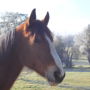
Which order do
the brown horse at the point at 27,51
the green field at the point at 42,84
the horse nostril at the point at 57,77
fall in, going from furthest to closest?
the green field at the point at 42,84
the brown horse at the point at 27,51
the horse nostril at the point at 57,77

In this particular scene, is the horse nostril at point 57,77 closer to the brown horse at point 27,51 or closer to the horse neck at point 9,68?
the brown horse at point 27,51

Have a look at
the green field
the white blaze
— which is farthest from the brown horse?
the green field

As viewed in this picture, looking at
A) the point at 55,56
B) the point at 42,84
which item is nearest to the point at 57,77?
the point at 55,56

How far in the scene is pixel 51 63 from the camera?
8.96ft

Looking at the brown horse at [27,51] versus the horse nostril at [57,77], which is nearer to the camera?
the horse nostril at [57,77]

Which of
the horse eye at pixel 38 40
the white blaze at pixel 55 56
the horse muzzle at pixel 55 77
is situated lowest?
the horse muzzle at pixel 55 77

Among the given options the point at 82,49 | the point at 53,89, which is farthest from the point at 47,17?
the point at 82,49

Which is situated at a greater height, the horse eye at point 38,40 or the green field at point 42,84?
the horse eye at point 38,40

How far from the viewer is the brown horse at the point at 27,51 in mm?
2807

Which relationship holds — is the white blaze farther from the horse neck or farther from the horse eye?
the horse neck

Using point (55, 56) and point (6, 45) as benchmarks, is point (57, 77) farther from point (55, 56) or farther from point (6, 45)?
point (6, 45)

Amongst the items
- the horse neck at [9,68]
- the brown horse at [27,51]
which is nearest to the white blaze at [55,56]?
the brown horse at [27,51]

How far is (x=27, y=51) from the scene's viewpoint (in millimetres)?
2867

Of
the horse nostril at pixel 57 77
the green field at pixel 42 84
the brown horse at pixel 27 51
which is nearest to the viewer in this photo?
the horse nostril at pixel 57 77
